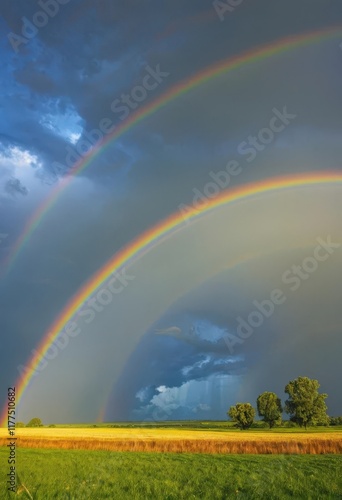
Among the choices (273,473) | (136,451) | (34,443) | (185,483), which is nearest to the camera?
(185,483)

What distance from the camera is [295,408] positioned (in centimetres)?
9844

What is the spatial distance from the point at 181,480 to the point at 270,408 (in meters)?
96.4

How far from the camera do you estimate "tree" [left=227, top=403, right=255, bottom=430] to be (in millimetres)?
99875

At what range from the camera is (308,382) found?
10056 centimetres

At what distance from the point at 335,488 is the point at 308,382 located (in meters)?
92.7

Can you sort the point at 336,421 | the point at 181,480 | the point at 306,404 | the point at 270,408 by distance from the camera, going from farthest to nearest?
the point at 336,421
the point at 270,408
the point at 306,404
the point at 181,480

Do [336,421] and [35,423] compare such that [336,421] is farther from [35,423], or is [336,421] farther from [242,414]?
[35,423]

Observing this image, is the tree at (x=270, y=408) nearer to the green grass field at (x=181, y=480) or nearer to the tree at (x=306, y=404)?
the tree at (x=306, y=404)

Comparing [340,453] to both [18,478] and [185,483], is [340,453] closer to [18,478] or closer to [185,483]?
[185,483]

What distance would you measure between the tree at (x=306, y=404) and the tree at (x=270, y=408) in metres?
5.60

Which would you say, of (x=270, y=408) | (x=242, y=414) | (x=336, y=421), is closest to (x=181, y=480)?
(x=242, y=414)

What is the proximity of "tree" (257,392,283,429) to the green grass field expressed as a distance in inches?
3472

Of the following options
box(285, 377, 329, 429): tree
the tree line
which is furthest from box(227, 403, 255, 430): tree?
box(285, 377, 329, 429): tree

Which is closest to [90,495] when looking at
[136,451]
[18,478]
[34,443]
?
[18,478]
